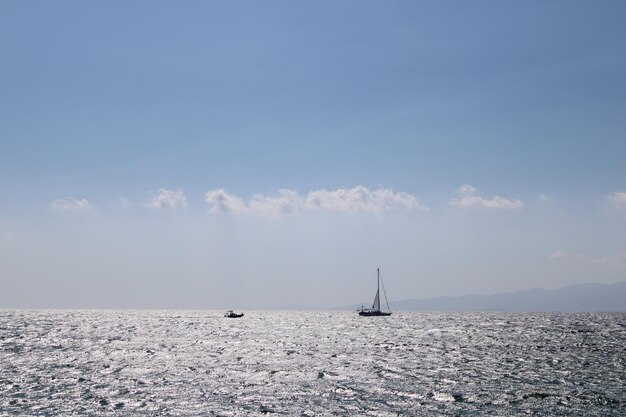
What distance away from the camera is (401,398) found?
57.0 metres

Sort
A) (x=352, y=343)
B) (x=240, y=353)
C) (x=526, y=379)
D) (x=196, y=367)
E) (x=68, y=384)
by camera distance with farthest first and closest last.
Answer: (x=352, y=343), (x=240, y=353), (x=196, y=367), (x=526, y=379), (x=68, y=384)

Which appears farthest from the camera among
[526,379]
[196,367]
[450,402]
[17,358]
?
[17,358]

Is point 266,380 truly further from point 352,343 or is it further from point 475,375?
point 352,343

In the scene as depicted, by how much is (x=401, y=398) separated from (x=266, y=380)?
18420 millimetres

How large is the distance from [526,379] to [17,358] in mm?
76964

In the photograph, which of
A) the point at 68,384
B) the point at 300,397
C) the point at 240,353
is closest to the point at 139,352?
the point at 240,353

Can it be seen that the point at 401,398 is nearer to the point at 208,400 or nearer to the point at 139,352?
the point at 208,400

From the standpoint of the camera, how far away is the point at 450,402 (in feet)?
182

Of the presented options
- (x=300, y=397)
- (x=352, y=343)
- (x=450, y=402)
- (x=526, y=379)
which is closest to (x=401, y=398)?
(x=450, y=402)

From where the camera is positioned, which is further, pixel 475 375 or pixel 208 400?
pixel 475 375

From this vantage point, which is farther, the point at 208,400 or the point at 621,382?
the point at 621,382

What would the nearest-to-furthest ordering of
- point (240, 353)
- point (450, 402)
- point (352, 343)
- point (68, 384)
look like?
point (450, 402)
point (68, 384)
point (240, 353)
point (352, 343)

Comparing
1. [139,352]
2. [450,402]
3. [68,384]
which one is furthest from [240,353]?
[450,402]

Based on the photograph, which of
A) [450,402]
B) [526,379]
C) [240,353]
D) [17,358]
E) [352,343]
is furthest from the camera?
[352,343]
